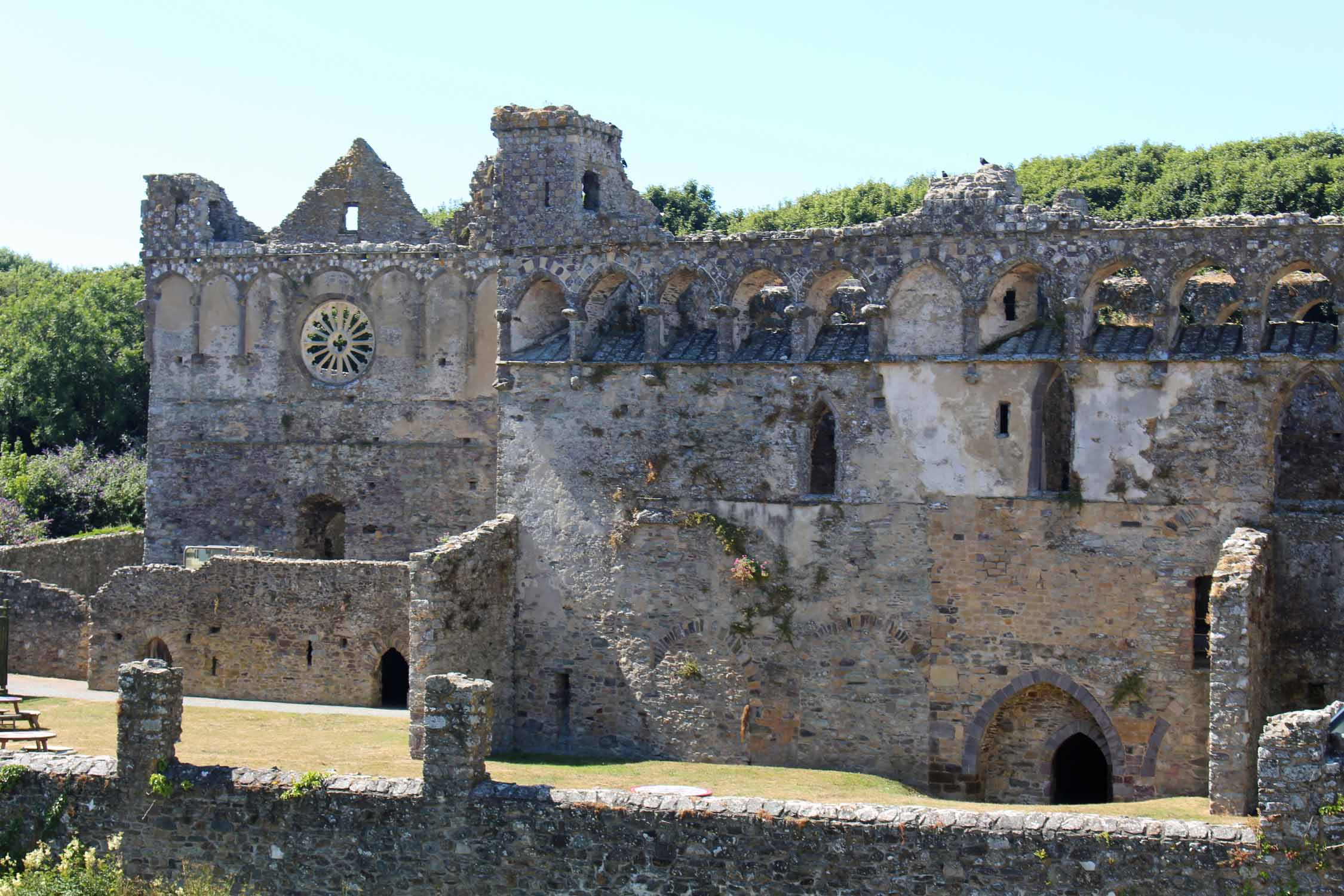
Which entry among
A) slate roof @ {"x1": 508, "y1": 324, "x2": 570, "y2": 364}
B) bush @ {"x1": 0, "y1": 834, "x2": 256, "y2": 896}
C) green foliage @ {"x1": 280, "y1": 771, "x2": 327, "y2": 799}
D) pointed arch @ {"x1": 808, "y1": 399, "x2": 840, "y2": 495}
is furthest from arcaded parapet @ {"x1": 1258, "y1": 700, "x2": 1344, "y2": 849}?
slate roof @ {"x1": 508, "y1": 324, "x2": 570, "y2": 364}

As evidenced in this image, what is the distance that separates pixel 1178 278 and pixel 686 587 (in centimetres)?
847

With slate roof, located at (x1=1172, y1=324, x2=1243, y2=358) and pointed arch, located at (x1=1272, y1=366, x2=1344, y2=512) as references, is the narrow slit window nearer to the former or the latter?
pointed arch, located at (x1=1272, y1=366, x2=1344, y2=512)

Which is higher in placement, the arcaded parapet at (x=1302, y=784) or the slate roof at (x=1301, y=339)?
the slate roof at (x=1301, y=339)

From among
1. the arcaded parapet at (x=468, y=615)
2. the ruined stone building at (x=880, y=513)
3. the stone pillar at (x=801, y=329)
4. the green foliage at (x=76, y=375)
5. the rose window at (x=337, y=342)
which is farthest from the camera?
the green foliage at (x=76, y=375)

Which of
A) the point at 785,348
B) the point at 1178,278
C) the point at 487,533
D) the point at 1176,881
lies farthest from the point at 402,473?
the point at 1176,881

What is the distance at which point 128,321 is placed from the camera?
58.6 metres

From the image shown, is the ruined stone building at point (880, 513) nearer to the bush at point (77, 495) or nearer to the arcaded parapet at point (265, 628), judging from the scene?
the arcaded parapet at point (265, 628)

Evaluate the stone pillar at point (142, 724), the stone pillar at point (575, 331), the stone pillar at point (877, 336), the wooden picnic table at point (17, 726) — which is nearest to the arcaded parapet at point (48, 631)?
the wooden picnic table at point (17, 726)

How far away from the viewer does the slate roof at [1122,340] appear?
25438 mm

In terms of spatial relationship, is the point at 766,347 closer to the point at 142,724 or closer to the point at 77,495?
the point at 142,724

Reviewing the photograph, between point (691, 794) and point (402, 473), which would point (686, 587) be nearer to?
point (691, 794)

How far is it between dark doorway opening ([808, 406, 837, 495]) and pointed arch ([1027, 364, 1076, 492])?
3.31 m

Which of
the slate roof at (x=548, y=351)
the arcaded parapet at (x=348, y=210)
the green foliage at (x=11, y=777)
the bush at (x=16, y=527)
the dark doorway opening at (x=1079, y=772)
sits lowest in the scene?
the dark doorway opening at (x=1079, y=772)

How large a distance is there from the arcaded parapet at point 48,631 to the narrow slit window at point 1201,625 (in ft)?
63.9
